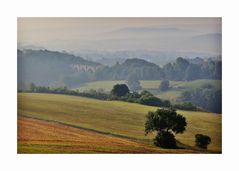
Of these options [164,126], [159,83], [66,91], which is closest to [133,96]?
[159,83]

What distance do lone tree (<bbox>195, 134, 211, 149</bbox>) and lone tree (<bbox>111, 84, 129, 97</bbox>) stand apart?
0.63 meters

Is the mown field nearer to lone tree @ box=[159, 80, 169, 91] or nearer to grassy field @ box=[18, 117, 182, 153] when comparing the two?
lone tree @ box=[159, 80, 169, 91]

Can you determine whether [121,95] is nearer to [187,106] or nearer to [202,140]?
[187,106]

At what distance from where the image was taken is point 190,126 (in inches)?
237

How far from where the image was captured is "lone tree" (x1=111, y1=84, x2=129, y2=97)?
603cm

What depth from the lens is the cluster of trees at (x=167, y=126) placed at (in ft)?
19.7

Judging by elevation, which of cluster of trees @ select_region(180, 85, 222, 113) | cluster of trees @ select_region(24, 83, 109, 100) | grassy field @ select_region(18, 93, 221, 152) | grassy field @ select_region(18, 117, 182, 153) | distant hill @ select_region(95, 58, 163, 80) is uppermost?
distant hill @ select_region(95, 58, 163, 80)

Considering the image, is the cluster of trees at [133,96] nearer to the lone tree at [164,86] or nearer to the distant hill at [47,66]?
the lone tree at [164,86]

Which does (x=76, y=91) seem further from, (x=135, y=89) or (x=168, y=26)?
(x=168, y=26)

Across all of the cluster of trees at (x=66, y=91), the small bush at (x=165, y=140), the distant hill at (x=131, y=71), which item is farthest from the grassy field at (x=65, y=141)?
the distant hill at (x=131, y=71)

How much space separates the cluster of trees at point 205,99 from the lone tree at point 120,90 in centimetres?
42

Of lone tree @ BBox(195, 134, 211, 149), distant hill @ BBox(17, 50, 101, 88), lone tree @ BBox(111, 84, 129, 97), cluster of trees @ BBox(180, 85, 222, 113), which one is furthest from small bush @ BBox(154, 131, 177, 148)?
distant hill @ BBox(17, 50, 101, 88)
